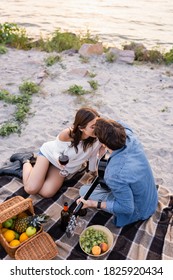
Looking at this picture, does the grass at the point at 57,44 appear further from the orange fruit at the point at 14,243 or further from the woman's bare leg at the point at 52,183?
the orange fruit at the point at 14,243

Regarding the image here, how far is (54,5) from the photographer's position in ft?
45.7

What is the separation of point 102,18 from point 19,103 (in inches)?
307

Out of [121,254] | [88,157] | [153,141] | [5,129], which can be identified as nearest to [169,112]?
[153,141]

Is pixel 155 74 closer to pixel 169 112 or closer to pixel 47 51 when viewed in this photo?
pixel 169 112

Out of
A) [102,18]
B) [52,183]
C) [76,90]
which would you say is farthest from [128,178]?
[102,18]

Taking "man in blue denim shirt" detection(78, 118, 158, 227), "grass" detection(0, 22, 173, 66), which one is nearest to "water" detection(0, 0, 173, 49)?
"grass" detection(0, 22, 173, 66)

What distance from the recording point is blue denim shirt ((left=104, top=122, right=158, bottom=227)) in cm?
303

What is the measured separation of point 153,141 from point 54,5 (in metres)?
10.9

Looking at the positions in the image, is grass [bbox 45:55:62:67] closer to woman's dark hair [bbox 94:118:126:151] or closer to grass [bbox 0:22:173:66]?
grass [bbox 0:22:173:66]

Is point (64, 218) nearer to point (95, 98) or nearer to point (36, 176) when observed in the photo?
point (36, 176)

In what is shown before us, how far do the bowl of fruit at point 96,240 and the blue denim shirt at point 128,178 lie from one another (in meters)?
0.26

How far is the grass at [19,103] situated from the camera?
511 centimetres

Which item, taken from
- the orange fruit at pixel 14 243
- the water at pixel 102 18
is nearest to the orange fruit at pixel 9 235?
the orange fruit at pixel 14 243

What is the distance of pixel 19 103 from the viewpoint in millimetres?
5812
